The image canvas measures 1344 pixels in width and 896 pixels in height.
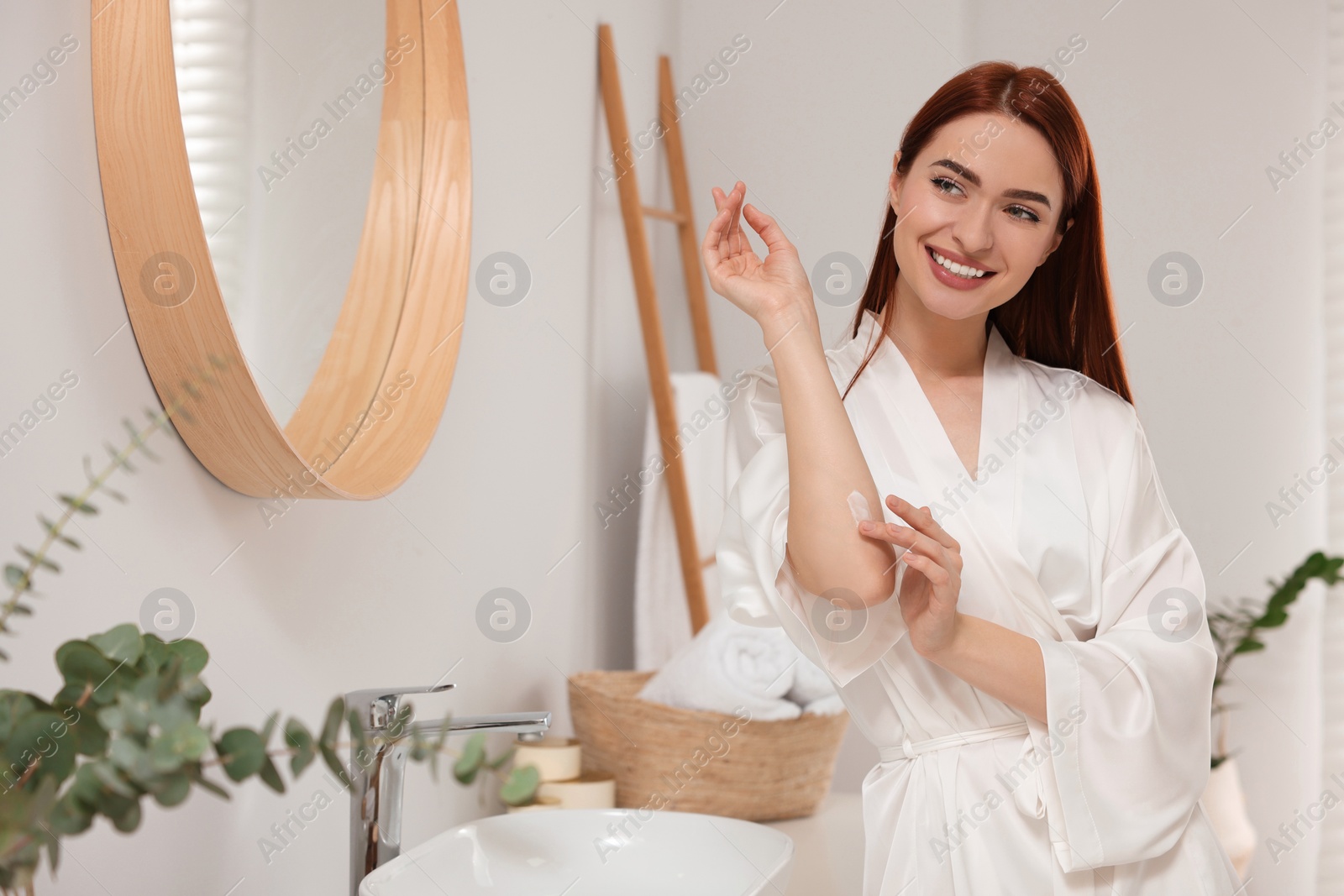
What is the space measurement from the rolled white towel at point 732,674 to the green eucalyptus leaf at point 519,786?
0.89 meters

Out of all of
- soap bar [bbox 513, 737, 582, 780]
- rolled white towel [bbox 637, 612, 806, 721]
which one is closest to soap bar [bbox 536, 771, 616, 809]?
soap bar [bbox 513, 737, 582, 780]

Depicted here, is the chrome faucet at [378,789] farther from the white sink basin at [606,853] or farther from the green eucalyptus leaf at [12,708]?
the green eucalyptus leaf at [12,708]

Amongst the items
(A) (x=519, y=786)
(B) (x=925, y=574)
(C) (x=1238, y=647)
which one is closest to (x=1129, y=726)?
(B) (x=925, y=574)

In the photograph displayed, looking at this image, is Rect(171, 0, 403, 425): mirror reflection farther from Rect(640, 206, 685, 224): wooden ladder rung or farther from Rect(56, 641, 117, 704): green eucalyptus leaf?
Rect(640, 206, 685, 224): wooden ladder rung

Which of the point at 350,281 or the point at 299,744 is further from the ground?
the point at 350,281

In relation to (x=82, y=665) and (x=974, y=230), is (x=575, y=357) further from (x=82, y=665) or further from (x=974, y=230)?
(x=82, y=665)

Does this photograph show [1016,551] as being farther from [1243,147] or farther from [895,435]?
[1243,147]

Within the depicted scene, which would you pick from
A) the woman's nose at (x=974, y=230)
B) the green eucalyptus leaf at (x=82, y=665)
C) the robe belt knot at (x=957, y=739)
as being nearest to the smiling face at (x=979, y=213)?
the woman's nose at (x=974, y=230)

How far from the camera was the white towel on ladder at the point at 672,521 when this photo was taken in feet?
5.66

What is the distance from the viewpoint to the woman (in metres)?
0.88

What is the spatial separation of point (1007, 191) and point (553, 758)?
0.80 meters

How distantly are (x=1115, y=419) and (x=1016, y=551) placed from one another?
180 mm

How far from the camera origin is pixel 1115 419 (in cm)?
103

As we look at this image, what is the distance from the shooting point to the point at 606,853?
3.46 feet
